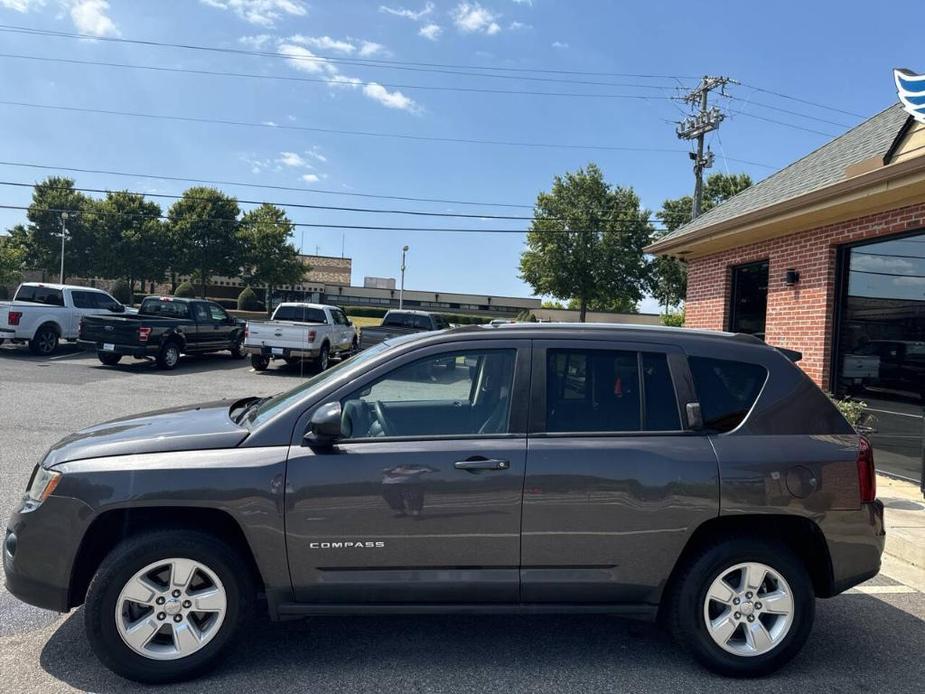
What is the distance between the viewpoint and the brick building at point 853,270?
725cm

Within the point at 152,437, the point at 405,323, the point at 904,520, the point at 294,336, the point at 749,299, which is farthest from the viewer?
the point at 405,323

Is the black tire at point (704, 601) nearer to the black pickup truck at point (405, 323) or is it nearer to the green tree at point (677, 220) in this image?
the black pickup truck at point (405, 323)

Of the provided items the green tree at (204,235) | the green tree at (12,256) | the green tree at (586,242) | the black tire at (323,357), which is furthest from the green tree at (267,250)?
the black tire at (323,357)

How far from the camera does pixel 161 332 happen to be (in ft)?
54.2

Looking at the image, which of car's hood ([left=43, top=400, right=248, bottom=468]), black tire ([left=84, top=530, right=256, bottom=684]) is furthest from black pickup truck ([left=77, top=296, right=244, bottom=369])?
black tire ([left=84, top=530, right=256, bottom=684])

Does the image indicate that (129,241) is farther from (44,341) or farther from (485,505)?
(485,505)

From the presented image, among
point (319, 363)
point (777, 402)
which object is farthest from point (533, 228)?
point (777, 402)

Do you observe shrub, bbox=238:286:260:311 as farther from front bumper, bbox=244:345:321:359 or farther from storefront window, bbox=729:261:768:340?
storefront window, bbox=729:261:768:340

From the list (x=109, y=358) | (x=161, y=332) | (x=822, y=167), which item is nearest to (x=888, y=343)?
(x=822, y=167)

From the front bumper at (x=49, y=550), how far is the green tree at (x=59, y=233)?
49761mm

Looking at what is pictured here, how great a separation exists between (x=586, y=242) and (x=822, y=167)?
26842mm


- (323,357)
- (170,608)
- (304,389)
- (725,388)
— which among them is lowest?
(170,608)

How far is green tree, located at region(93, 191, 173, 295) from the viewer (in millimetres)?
45312

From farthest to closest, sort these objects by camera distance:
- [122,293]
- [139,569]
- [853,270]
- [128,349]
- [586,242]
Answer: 1. [122,293]
2. [586,242]
3. [128,349]
4. [853,270]
5. [139,569]
